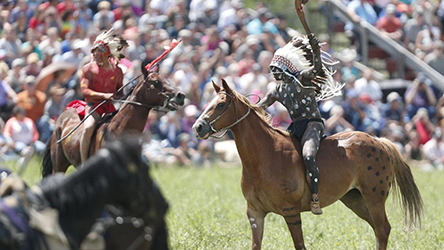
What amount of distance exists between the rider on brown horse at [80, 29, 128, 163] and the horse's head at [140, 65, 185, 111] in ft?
1.49

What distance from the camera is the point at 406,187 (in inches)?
356

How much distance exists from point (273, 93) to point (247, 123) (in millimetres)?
604

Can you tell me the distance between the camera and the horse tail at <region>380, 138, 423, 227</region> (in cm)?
898

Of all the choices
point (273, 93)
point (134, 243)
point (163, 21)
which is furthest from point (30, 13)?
point (134, 243)

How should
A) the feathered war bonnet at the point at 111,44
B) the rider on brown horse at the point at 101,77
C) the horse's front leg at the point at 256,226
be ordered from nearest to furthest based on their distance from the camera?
1. the horse's front leg at the point at 256,226
2. the rider on brown horse at the point at 101,77
3. the feathered war bonnet at the point at 111,44

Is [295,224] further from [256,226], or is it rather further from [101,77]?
[101,77]

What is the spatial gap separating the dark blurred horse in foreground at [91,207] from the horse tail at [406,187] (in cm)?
467

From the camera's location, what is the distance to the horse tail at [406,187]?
898 centimetres

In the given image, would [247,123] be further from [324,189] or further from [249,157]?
[324,189]

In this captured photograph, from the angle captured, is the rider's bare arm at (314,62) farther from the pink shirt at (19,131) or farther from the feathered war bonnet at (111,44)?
the pink shirt at (19,131)

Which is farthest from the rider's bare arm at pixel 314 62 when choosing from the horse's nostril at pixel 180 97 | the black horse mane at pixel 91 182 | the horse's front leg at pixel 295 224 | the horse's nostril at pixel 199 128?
the black horse mane at pixel 91 182

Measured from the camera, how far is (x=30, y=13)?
17.6 m

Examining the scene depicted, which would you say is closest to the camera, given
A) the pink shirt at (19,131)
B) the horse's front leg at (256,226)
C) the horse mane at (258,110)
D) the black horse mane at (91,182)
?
the black horse mane at (91,182)

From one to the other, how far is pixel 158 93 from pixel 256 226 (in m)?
2.24
